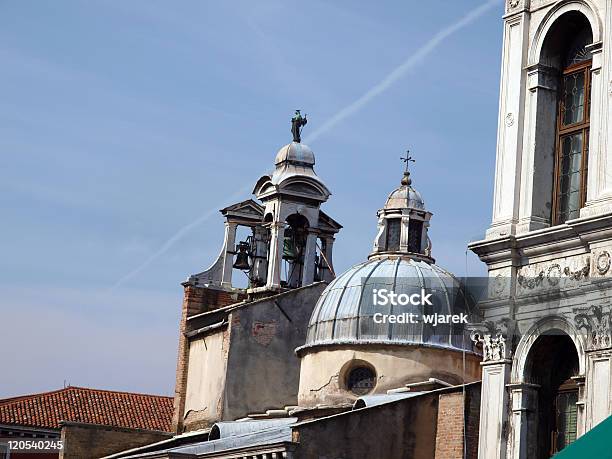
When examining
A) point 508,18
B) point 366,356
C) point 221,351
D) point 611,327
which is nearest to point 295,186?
point 221,351

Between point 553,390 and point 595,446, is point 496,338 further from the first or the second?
point 595,446

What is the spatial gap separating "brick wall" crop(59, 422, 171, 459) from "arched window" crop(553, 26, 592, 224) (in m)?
21.3

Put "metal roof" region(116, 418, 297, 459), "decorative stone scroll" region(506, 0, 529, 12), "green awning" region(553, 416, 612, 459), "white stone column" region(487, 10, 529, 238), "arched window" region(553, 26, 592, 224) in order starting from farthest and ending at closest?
1. "metal roof" region(116, 418, 297, 459)
2. "decorative stone scroll" region(506, 0, 529, 12)
3. "white stone column" region(487, 10, 529, 238)
4. "arched window" region(553, 26, 592, 224)
5. "green awning" region(553, 416, 612, 459)

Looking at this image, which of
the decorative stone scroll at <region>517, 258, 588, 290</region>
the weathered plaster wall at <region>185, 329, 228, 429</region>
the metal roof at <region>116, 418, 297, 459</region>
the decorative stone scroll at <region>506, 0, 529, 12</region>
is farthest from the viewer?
the weathered plaster wall at <region>185, 329, 228, 429</region>

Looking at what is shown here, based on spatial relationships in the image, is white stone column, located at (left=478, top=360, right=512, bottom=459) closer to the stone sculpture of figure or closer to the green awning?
the green awning

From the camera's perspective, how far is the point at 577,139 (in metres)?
21.2

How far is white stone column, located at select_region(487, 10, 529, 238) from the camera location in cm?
2128

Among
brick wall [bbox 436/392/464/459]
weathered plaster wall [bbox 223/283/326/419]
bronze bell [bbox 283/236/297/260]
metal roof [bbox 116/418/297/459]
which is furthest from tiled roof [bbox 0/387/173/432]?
brick wall [bbox 436/392/464/459]

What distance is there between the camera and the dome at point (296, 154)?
41.6 metres

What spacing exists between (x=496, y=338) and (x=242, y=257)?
2146cm

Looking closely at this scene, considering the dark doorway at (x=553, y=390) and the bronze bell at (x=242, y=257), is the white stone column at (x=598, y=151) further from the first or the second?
the bronze bell at (x=242, y=257)

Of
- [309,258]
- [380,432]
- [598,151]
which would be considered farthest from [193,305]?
[598,151]

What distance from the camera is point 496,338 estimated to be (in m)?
21.2

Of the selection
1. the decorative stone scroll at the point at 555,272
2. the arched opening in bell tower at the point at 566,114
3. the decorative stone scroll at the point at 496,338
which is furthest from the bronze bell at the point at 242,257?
the decorative stone scroll at the point at 555,272
